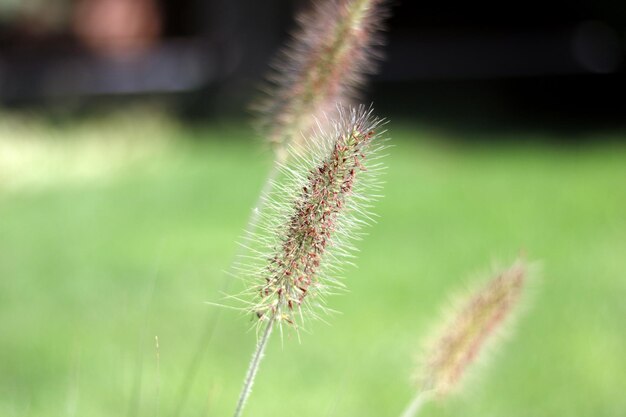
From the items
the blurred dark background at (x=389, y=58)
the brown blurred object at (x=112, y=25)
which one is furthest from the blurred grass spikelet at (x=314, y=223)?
the brown blurred object at (x=112, y=25)

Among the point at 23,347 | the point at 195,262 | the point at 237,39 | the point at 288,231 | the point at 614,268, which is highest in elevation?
the point at 237,39

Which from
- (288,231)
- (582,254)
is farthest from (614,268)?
(288,231)

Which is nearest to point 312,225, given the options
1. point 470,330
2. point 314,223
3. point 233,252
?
point 314,223

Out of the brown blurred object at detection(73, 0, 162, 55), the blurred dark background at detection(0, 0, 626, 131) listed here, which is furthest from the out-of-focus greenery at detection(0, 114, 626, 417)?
the brown blurred object at detection(73, 0, 162, 55)

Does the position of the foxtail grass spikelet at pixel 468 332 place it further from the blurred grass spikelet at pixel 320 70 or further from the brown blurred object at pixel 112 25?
the brown blurred object at pixel 112 25

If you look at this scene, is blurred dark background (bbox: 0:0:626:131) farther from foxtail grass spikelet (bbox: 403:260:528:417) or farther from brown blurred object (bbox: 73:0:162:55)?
foxtail grass spikelet (bbox: 403:260:528:417)

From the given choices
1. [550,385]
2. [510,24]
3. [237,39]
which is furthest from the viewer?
[510,24]

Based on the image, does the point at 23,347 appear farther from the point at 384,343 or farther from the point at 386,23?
the point at 386,23
